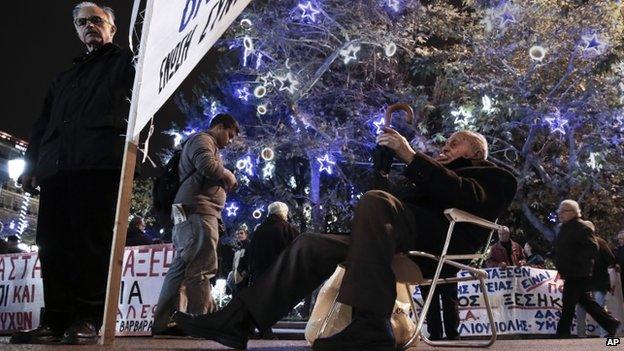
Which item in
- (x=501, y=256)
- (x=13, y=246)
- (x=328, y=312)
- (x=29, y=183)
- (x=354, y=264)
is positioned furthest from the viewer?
(x=13, y=246)

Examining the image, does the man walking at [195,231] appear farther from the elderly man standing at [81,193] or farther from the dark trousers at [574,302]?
the dark trousers at [574,302]

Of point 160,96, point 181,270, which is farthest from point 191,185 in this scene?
point 160,96

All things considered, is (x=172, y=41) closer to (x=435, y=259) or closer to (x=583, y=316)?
(x=435, y=259)

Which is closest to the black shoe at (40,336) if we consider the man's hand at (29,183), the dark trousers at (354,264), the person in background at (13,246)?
the man's hand at (29,183)

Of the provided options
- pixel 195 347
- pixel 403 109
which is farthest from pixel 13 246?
pixel 403 109

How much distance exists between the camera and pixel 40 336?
3469 mm

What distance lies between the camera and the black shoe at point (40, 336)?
3.39 m

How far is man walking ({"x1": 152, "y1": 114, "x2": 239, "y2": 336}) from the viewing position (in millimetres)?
4906

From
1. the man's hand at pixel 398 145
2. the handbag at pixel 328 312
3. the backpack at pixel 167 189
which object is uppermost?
the man's hand at pixel 398 145

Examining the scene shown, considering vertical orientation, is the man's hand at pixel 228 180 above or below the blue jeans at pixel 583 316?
above

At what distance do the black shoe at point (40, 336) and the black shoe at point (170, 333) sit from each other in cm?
149

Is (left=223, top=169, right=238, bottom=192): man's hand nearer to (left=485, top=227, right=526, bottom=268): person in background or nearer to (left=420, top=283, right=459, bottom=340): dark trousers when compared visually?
(left=420, top=283, right=459, bottom=340): dark trousers

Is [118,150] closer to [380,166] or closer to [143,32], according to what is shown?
[143,32]

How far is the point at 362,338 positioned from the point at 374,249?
405 millimetres
